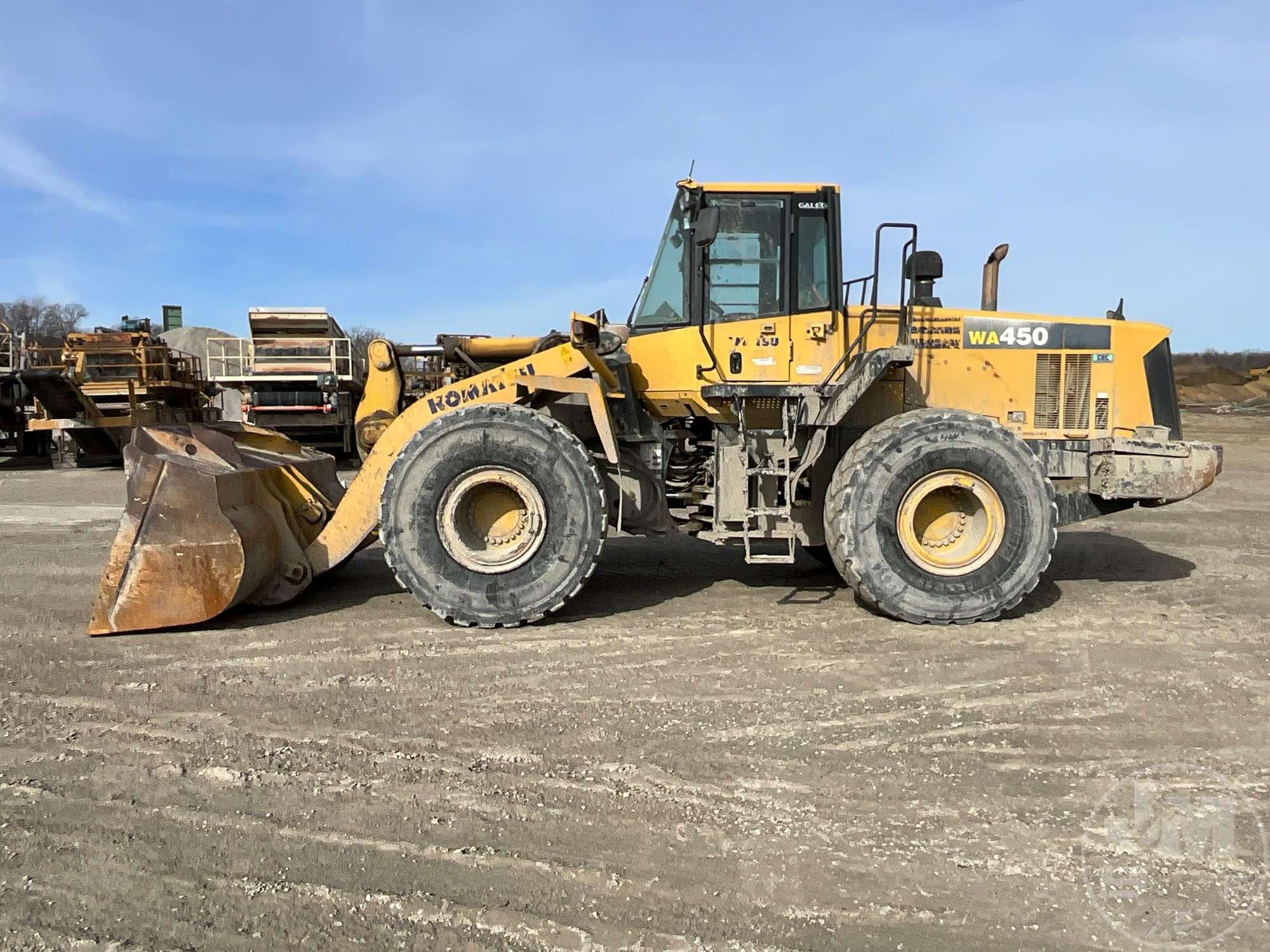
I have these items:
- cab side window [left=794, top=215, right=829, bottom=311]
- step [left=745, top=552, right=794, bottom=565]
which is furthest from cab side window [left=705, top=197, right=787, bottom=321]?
step [left=745, top=552, right=794, bottom=565]

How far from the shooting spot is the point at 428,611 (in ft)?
18.8

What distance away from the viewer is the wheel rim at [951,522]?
18.0 ft

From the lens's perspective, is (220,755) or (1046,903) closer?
(1046,903)

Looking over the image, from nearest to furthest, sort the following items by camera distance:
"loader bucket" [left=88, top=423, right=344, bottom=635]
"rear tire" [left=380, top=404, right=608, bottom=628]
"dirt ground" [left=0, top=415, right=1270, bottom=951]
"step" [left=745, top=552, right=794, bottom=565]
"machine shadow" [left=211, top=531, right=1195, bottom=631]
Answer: "dirt ground" [left=0, top=415, right=1270, bottom=951], "loader bucket" [left=88, top=423, right=344, bottom=635], "rear tire" [left=380, top=404, right=608, bottom=628], "step" [left=745, top=552, right=794, bottom=565], "machine shadow" [left=211, top=531, right=1195, bottom=631]

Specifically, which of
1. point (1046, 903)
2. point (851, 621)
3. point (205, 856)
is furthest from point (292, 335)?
point (1046, 903)

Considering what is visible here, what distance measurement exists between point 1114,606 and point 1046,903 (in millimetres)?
4061


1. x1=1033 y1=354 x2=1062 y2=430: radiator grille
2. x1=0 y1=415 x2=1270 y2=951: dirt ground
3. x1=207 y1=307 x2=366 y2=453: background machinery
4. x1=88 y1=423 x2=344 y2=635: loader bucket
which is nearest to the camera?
x1=0 y1=415 x2=1270 y2=951: dirt ground

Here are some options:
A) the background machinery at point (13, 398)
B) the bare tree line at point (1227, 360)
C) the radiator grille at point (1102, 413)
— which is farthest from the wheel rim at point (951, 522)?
the bare tree line at point (1227, 360)

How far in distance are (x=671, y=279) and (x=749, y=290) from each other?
56 cm

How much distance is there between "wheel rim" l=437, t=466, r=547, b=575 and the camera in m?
5.39

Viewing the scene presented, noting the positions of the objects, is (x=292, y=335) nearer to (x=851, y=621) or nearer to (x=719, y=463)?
(x=719, y=463)

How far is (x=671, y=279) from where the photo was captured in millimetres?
6098

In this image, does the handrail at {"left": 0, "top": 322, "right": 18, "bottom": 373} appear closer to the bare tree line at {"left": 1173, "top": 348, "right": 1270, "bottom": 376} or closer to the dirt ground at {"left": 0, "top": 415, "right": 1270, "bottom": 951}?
the dirt ground at {"left": 0, "top": 415, "right": 1270, "bottom": 951}

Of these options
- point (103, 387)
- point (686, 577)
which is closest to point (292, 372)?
point (103, 387)
